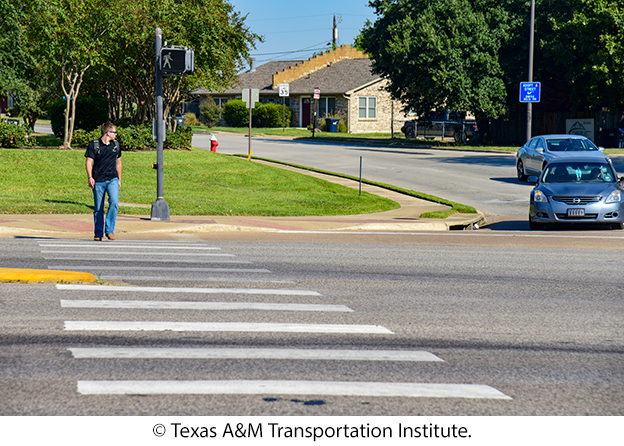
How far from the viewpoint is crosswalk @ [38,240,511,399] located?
4898 millimetres

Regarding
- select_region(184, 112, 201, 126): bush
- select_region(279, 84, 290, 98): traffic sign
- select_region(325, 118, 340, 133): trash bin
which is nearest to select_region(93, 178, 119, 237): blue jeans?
select_region(325, 118, 340, 133): trash bin

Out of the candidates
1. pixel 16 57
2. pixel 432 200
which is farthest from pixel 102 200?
pixel 16 57

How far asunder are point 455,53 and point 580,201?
25.9 m

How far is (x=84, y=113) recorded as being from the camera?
3797 cm

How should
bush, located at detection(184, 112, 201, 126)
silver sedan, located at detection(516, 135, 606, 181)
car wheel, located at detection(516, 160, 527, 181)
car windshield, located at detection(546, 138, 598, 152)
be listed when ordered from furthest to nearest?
1. bush, located at detection(184, 112, 201, 126)
2. car wheel, located at detection(516, 160, 527, 181)
3. car windshield, located at detection(546, 138, 598, 152)
4. silver sedan, located at detection(516, 135, 606, 181)

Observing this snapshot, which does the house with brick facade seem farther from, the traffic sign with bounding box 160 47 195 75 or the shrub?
the traffic sign with bounding box 160 47 195 75

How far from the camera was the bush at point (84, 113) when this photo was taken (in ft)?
124

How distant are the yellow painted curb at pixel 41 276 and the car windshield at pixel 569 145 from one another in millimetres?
18559

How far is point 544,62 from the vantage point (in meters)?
42.0

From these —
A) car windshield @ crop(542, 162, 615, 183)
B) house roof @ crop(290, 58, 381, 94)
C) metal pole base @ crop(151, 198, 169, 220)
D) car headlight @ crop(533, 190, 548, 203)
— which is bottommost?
metal pole base @ crop(151, 198, 169, 220)

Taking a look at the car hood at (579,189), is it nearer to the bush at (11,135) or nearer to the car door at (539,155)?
the car door at (539,155)

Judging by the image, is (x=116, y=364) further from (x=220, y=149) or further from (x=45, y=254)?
(x=220, y=149)

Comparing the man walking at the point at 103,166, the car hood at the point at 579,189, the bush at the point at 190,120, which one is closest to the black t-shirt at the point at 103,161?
the man walking at the point at 103,166

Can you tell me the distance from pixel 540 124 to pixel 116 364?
141ft
